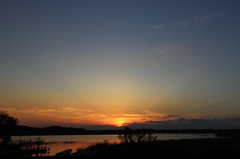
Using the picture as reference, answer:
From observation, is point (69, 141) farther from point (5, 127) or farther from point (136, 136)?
point (136, 136)

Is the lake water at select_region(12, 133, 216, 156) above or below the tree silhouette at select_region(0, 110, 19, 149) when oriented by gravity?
below

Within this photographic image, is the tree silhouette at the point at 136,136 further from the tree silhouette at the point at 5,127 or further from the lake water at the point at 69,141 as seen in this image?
the lake water at the point at 69,141

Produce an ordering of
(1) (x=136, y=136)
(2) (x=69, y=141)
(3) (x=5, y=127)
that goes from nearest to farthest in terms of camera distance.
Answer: (1) (x=136, y=136)
(3) (x=5, y=127)
(2) (x=69, y=141)

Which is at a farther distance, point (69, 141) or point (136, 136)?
point (69, 141)

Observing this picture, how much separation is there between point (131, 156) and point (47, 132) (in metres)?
179

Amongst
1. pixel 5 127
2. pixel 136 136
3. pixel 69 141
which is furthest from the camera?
pixel 69 141

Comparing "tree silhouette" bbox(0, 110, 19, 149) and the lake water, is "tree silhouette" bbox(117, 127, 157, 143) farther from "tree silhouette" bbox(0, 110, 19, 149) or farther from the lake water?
the lake water

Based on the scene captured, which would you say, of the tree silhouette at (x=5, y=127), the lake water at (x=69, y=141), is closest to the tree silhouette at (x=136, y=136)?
the tree silhouette at (x=5, y=127)

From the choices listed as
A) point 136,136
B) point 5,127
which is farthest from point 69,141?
point 136,136

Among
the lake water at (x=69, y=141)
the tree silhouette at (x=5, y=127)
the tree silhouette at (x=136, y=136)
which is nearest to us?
the tree silhouette at (x=136, y=136)

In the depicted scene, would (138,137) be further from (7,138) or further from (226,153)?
(7,138)

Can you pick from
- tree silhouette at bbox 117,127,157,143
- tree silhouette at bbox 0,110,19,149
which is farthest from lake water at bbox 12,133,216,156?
tree silhouette at bbox 117,127,157,143

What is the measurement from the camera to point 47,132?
179 m

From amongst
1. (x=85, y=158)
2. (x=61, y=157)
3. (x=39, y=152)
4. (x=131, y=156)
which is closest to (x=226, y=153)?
(x=131, y=156)
